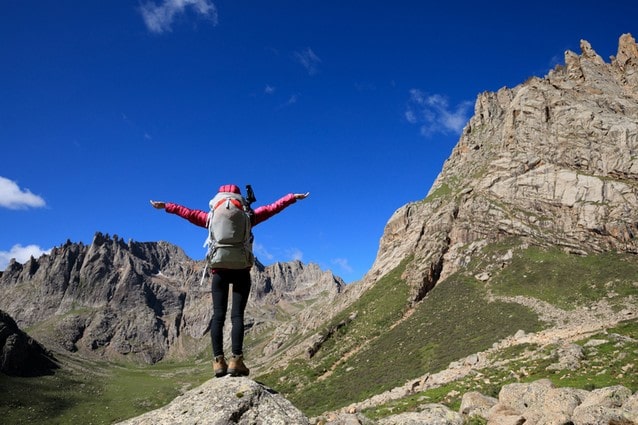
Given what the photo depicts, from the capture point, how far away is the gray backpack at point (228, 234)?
7.89m

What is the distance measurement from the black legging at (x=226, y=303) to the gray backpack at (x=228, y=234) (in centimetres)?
24

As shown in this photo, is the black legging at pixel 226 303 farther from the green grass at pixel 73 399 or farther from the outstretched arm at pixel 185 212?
the green grass at pixel 73 399

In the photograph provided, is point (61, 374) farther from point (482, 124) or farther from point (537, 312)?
point (482, 124)

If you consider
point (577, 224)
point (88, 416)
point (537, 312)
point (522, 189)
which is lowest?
point (88, 416)

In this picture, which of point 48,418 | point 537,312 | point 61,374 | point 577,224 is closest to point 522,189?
point 577,224

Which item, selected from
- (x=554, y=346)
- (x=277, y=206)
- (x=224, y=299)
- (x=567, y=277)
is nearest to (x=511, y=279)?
(x=567, y=277)

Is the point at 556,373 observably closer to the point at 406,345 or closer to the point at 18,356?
the point at 406,345

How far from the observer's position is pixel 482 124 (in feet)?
567

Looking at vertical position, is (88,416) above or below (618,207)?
below

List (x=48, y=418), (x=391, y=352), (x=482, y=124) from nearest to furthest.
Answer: (x=391, y=352) < (x=48, y=418) < (x=482, y=124)

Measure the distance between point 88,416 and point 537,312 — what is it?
137835mm

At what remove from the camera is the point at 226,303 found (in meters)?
8.24

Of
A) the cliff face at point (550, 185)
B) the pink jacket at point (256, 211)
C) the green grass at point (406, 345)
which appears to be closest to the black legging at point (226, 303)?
the pink jacket at point (256, 211)

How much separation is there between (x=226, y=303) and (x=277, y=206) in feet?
7.54
